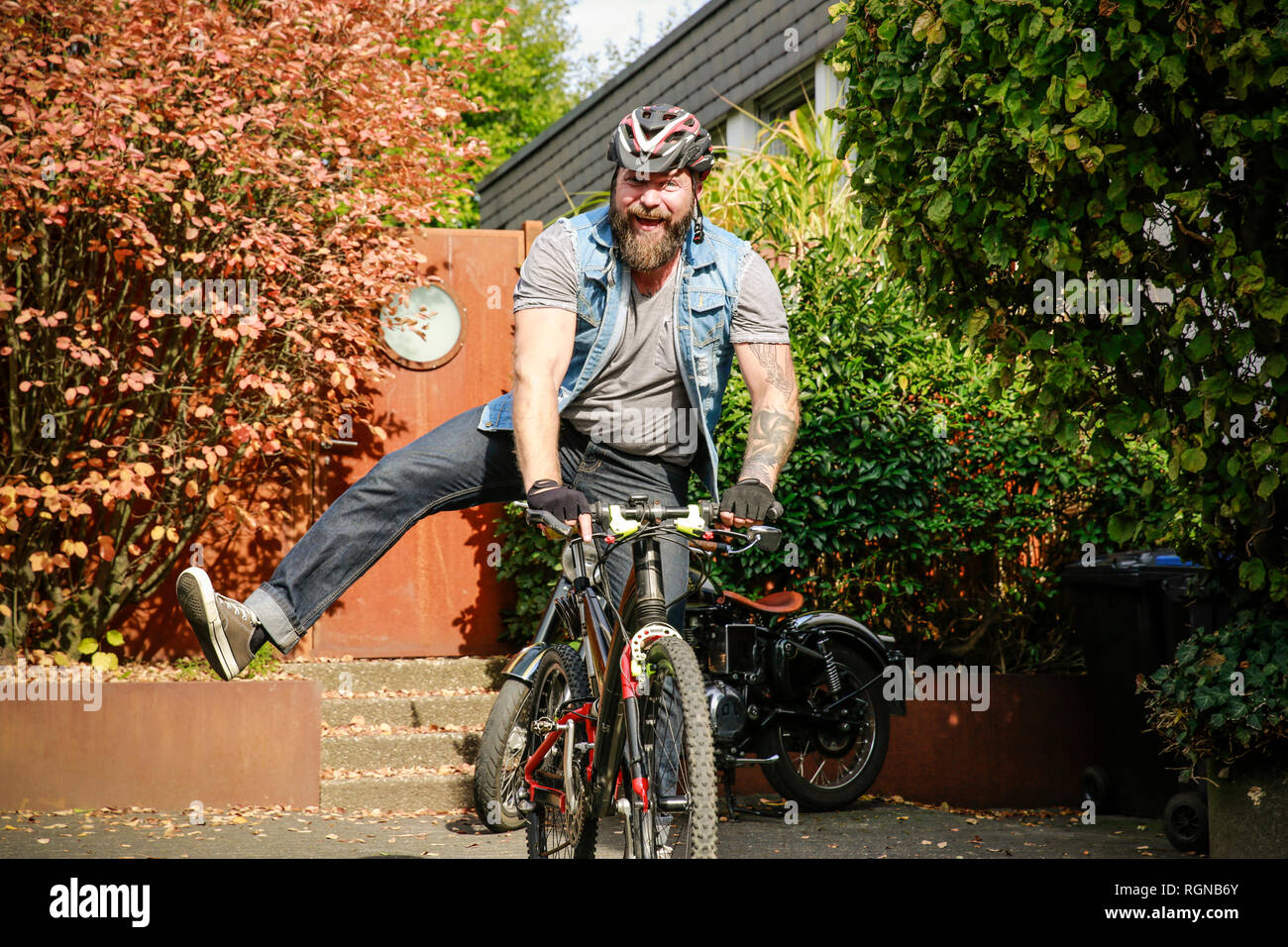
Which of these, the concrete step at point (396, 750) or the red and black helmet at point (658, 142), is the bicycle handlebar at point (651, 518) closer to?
the red and black helmet at point (658, 142)

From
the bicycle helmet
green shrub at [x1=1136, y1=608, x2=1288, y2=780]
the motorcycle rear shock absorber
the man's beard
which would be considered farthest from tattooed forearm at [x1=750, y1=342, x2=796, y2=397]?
the motorcycle rear shock absorber

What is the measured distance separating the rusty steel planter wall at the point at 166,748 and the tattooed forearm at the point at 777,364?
2884 mm

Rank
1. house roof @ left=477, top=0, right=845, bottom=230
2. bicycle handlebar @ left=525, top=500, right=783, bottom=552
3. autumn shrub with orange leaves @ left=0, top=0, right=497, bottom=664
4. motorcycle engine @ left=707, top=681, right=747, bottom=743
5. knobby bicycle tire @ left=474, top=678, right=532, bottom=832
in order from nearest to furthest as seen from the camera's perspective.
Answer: bicycle handlebar @ left=525, top=500, right=783, bottom=552 → knobby bicycle tire @ left=474, top=678, right=532, bottom=832 → motorcycle engine @ left=707, top=681, right=747, bottom=743 → autumn shrub with orange leaves @ left=0, top=0, right=497, bottom=664 → house roof @ left=477, top=0, right=845, bottom=230

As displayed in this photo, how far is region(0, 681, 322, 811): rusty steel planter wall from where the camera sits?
5.35 meters

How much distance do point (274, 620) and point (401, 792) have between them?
8.07ft

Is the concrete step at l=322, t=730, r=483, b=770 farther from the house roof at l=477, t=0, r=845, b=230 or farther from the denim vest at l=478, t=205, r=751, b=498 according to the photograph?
the house roof at l=477, t=0, r=845, b=230

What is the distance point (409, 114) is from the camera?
6258 mm

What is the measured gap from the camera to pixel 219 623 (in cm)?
347

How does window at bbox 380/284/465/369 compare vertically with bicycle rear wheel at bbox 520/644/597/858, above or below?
above

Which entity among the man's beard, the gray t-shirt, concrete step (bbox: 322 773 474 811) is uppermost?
the man's beard

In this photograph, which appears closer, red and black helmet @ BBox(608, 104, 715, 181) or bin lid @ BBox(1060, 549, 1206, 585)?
red and black helmet @ BBox(608, 104, 715, 181)

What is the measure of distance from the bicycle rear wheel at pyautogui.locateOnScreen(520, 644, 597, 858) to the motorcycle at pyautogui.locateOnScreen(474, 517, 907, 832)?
3.62ft

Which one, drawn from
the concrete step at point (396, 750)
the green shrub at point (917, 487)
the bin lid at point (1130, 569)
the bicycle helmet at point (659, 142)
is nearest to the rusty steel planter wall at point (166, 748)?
the concrete step at point (396, 750)
